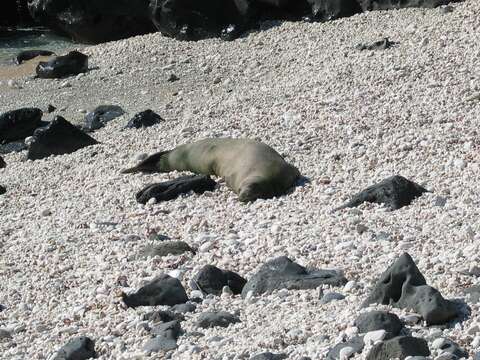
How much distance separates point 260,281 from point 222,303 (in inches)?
11.2

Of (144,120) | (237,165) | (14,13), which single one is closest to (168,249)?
(237,165)

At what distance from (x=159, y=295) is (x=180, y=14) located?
10.8m

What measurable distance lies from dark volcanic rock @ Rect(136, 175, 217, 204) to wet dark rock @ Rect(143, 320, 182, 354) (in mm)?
3081

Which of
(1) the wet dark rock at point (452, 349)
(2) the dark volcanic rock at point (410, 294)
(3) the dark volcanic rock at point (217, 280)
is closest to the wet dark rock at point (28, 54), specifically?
(3) the dark volcanic rock at point (217, 280)

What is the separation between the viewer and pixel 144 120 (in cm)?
1258

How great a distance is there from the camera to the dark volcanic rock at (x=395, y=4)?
15205 millimetres

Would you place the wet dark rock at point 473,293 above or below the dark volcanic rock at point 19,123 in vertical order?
above

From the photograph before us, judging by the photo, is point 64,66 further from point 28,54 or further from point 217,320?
point 217,320

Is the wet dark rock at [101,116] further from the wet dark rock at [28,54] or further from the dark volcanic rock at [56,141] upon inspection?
the wet dark rock at [28,54]

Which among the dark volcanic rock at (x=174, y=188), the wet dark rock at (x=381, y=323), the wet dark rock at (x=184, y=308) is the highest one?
the wet dark rock at (x=381, y=323)

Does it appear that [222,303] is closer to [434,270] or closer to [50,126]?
[434,270]

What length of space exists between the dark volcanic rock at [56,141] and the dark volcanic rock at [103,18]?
20.9 feet

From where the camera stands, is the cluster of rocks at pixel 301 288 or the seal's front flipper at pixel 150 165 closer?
the cluster of rocks at pixel 301 288

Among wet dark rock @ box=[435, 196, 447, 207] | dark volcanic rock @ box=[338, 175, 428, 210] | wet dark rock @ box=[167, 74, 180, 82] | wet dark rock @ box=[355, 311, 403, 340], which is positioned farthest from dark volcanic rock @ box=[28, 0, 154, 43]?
wet dark rock @ box=[355, 311, 403, 340]
